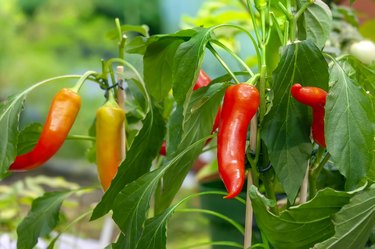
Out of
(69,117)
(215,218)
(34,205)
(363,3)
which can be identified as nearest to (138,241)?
(69,117)

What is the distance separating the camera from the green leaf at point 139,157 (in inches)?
29.2

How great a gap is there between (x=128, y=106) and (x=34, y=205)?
0.19 metres

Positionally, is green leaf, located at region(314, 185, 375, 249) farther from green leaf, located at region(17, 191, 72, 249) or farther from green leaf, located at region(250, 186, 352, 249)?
green leaf, located at region(17, 191, 72, 249)

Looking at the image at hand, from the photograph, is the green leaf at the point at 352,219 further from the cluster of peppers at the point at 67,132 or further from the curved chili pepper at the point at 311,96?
the cluster of peppers at the point at 67,132

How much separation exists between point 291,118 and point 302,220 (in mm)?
114

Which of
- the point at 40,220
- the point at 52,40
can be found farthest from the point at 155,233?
the point at 52,40

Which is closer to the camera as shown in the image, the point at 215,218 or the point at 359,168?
the point at 359,168

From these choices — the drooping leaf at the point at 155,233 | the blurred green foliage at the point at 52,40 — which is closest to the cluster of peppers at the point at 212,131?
the drooping leaf at the point at 155,233

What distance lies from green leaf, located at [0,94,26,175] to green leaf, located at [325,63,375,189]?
35cm

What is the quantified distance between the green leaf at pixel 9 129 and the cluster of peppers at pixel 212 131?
0.03m

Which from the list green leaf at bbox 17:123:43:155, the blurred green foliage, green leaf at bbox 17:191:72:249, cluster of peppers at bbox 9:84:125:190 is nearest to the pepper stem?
cluster of peppers at bbox 9:84:125:190

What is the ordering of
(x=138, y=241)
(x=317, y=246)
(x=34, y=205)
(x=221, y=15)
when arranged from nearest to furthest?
(x=317, y=246) < (x=138, y=241) < (x=34, y=205) < (x=221, y=15)

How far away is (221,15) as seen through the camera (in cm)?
141

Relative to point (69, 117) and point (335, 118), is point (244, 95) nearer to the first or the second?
point (335, 118)
